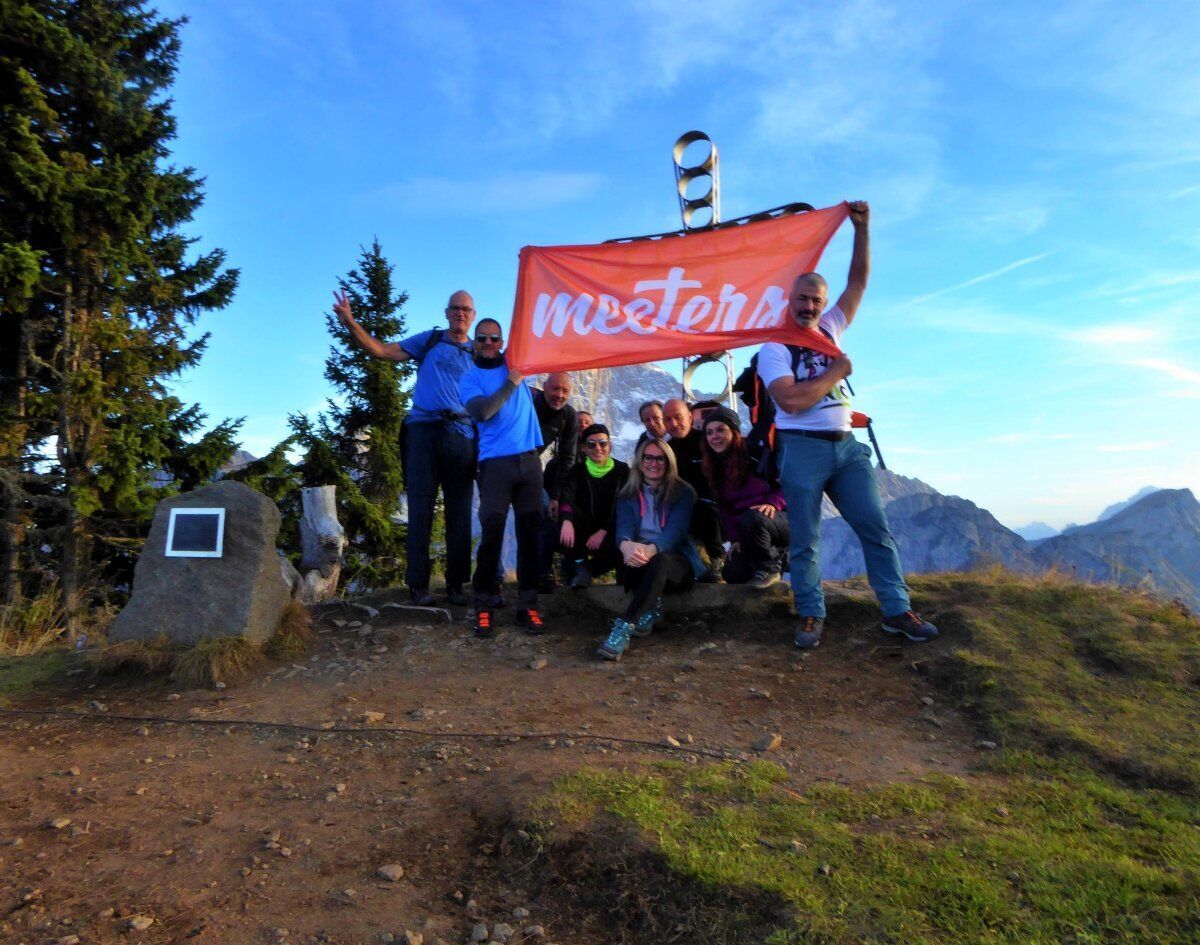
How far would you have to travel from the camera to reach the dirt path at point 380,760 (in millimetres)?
2699

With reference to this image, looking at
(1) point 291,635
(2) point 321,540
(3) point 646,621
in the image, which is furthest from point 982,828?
(2) point 321,540

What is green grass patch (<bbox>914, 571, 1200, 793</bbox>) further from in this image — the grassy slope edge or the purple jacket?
the purple jacket

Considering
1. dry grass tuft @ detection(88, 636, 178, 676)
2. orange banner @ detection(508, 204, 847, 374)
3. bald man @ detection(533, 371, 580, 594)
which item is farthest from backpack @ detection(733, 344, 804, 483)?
dry grass tuft @ detection(88, 636, 178, 676)

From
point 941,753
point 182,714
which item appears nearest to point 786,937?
point 941,753

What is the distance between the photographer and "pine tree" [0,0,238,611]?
10484 mm

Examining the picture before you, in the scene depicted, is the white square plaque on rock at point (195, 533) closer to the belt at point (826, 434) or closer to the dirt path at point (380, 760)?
the dirt path at point (380, 760)

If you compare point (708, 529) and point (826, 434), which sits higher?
point (826, 434)

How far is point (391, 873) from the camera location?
113 inches

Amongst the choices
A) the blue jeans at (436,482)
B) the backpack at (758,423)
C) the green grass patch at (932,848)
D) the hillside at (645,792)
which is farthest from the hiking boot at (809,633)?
the blue jeans at (436,482)

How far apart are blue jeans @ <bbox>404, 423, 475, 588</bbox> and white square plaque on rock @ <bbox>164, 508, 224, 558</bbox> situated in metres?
1.55

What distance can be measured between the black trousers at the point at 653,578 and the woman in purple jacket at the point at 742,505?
55 cm

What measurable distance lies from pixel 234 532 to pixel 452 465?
6.19 feet

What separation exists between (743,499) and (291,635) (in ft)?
13.1

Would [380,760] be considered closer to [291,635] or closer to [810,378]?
[291,635]
